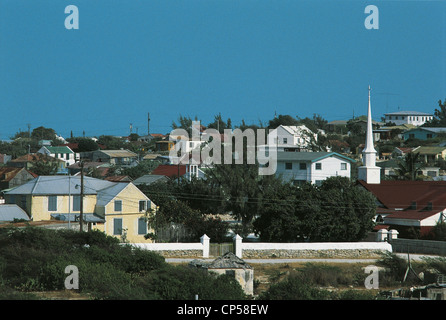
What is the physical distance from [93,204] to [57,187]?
6.97ft

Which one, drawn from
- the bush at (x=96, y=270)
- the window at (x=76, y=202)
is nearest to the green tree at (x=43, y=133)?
the window at (x=76, y=202)

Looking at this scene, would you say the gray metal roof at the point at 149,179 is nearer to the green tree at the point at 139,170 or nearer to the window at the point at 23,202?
the green tree at the point at 139,170

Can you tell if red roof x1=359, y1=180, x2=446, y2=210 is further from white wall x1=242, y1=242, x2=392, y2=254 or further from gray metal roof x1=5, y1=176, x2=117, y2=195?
gray metal roof x1=5, y1=176, x2=117, y2=195

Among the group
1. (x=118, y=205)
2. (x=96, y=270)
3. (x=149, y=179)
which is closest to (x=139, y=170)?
(x=149, y=179)

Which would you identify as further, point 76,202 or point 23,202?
point 23,202

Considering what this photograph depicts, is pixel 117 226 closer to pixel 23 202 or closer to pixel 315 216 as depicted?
pixel 23 202

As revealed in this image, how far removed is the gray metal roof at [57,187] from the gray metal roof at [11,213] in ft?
2.95

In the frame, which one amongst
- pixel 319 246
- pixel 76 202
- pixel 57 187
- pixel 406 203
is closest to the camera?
pixel 319 246

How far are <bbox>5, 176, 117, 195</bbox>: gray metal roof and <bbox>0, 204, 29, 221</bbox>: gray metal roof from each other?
2.95 feet

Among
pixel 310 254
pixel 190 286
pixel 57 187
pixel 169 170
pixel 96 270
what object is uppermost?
pixel 169 170

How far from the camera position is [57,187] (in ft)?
118
